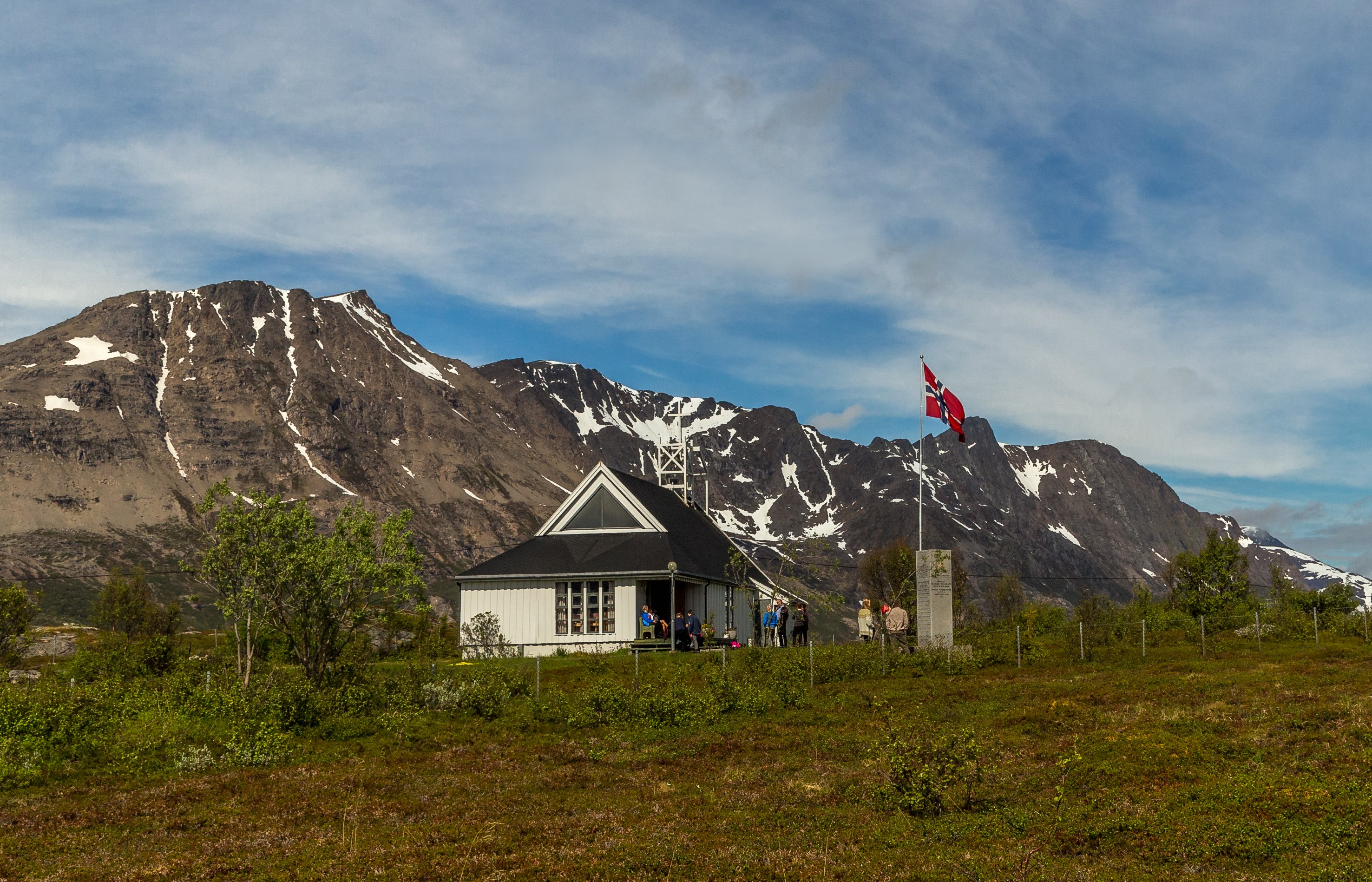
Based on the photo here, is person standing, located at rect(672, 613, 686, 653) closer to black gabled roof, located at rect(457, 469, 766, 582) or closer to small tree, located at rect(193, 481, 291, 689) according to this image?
black gabled roof, located at rect(457, 469, 766, 582)

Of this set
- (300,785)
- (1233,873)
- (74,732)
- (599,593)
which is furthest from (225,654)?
(1233,873)

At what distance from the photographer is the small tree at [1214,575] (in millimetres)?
64500

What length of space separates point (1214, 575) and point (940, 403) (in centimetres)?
4092

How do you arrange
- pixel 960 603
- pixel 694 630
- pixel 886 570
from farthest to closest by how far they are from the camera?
1. pixel 886 570
2. pixel 960 603
3. pixel 694 630

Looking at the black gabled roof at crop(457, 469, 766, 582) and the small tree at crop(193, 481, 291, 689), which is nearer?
the small tree at crop(193, 481, 291, 689)

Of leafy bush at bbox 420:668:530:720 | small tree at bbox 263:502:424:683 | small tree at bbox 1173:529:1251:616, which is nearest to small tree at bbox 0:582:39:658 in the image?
small tree at bbox 263:502:424:683

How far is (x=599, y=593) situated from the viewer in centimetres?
4766

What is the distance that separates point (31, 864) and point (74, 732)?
890 cm

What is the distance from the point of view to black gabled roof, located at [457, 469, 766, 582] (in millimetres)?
47656

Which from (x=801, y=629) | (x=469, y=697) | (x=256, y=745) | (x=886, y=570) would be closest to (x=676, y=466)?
(x=801, y=629)

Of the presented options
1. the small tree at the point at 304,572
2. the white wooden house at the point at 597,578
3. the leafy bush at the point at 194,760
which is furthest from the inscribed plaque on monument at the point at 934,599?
the leafy bush at the point at 194,760

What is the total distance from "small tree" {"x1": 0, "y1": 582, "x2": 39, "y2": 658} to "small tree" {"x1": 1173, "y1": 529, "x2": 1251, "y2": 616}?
6339 cm

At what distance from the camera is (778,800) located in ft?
57.8

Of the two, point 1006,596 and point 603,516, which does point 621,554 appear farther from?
point 1006,596
